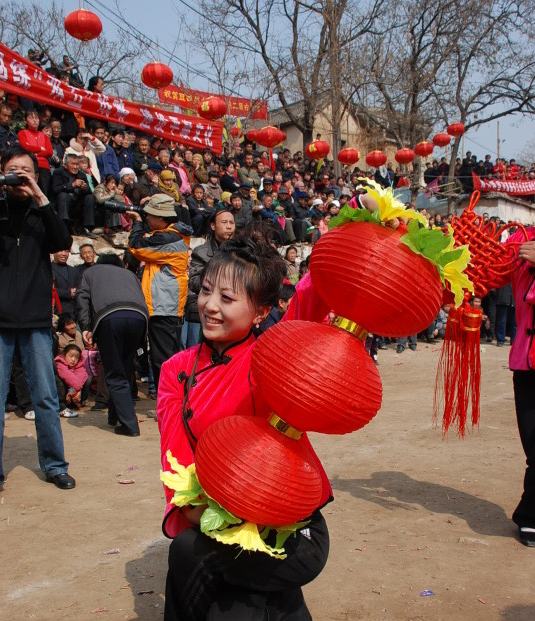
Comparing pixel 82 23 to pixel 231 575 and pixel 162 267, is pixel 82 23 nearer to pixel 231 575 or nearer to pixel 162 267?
pixel 162 267

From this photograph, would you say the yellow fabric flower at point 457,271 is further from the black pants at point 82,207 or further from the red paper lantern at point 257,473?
the black pants at point 82,207

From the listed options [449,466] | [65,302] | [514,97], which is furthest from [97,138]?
[514,97]

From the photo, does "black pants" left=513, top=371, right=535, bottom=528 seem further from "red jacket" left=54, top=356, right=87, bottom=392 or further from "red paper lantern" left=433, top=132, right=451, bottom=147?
"red paper lantern" left=433, top=132, right=451, bottom=147

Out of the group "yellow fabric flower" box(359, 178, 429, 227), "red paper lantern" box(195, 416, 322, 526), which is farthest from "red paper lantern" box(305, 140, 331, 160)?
"red paper lantern" box(195, 416, 322, 526)

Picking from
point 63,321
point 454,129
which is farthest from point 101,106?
point 454,129

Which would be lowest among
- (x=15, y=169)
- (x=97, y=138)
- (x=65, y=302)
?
(x=65, y=302)

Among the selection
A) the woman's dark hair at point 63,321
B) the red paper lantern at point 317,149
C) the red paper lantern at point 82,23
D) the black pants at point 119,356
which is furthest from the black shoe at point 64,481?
the red paper lantern at point 317,149

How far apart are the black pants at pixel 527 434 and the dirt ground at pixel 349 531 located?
0.16 m

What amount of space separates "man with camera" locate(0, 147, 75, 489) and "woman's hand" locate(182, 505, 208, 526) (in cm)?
247

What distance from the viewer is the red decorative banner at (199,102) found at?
61.0 feet

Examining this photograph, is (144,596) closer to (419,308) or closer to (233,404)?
(233,404)

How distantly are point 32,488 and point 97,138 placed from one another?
7.37 meters

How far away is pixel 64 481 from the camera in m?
4.25

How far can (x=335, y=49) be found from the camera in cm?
1953
